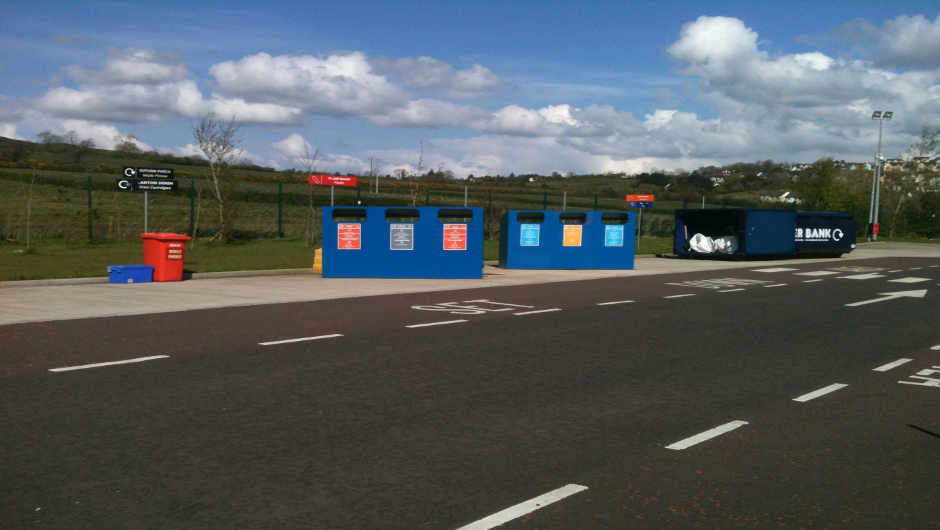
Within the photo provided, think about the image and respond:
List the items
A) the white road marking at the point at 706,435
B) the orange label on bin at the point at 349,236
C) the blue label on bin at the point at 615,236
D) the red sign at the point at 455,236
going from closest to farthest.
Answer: the white road marking at the point at 706,435 → the orange label on bin at the point at 349,236 → the red sign at the point at 455,236 → the blue label on bin at the point at 615,236

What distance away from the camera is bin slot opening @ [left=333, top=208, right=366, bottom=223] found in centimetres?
1958

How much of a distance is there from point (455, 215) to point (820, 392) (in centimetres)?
1320

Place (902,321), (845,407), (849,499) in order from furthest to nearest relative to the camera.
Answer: (902,321) → (845,407) → (849,499)

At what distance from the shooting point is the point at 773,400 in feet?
23.6

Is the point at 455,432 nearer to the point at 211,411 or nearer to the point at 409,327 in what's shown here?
the point at 211,411

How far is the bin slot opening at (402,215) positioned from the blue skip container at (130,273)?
5481 mm

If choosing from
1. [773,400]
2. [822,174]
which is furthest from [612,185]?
[773,400]

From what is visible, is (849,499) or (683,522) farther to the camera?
(849,499)

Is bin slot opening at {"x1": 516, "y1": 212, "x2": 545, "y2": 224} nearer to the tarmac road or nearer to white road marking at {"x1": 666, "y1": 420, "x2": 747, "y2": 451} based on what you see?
the tarmac road

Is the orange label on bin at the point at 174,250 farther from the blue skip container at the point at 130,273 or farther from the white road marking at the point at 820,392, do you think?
the white road marking at the point at 820,392

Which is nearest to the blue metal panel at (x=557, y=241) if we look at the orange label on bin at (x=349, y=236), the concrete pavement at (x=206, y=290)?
the concrete pavement at (x=206, y=290)

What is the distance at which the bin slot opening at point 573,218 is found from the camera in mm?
23169

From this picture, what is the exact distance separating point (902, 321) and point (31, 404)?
39.5ft

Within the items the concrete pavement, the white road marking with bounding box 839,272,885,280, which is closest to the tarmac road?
the concrete pavement
